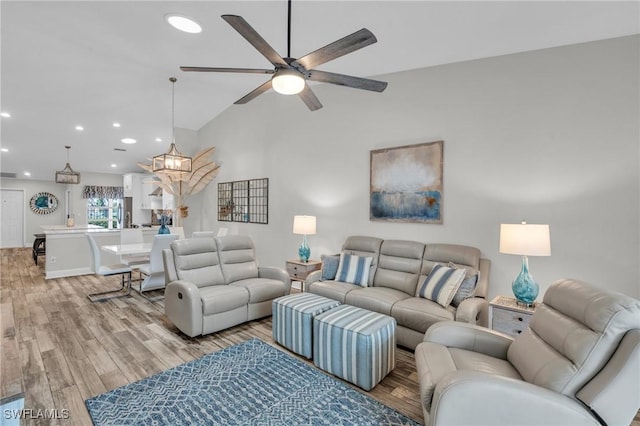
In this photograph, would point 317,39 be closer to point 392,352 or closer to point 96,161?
point 392,352

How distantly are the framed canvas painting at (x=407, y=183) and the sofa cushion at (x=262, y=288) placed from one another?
1.55 m

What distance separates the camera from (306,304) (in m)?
2.92

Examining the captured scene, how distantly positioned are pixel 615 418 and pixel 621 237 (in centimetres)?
198

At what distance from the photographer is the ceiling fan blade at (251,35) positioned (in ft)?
5.69

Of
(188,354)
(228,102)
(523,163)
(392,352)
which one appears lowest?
(188,354)

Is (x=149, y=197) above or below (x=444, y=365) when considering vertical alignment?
above

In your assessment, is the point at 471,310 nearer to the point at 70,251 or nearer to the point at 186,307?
the point at 186,307

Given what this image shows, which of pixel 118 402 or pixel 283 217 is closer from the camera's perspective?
pixel 118 402

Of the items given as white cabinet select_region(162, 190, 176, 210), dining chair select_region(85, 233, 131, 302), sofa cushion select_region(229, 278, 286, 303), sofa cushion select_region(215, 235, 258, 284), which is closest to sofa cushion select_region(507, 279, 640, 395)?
sofa cushion select_region(229, 278, 286, 303)

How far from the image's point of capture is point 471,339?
2078 mm

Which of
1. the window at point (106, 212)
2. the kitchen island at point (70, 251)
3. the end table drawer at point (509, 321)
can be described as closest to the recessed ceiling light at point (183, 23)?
the end table drawer at point (509, 321)

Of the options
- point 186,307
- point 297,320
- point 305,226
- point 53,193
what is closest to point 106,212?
point 53,193

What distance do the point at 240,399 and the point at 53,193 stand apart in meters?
12.3

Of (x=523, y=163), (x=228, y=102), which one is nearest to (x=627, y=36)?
(x=523, y=163)
